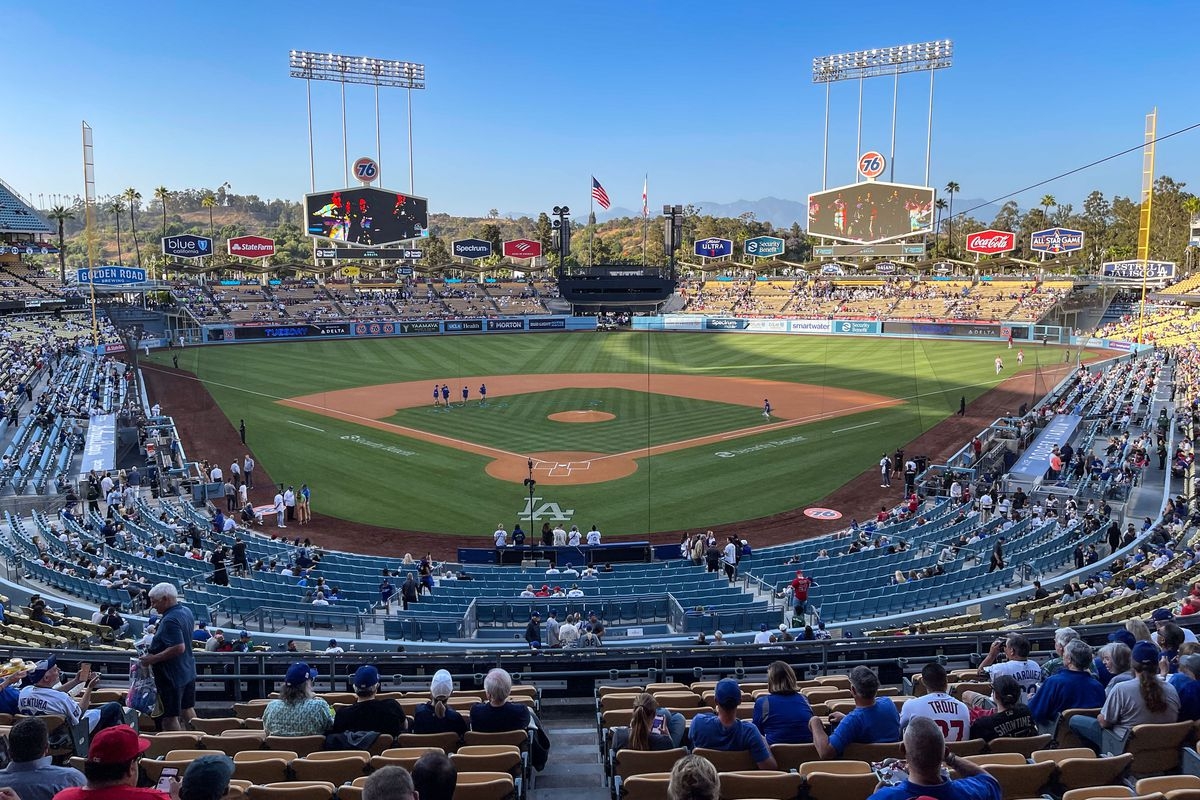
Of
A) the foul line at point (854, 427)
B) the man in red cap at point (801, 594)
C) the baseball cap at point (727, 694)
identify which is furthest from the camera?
the foul line at point (854, 427)

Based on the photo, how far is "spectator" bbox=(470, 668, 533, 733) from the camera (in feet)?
21.5

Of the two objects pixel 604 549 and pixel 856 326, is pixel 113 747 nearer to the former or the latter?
pixel 604 549

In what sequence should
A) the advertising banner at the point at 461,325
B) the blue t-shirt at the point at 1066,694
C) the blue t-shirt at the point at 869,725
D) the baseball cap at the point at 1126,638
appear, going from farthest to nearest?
the advertising banner at the point at 461,325, the baseball cap at the point at 1126,638, the blue t-shirt at the point at 1066,694, the blue t-shirt at the point at 869,725

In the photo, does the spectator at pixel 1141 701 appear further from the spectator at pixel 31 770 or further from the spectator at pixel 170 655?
the spectator at pixel 170 655

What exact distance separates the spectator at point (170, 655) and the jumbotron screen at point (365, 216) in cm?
7572

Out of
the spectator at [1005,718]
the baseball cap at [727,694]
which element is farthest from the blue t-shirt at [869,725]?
Result: the baseball cap at [727,694]

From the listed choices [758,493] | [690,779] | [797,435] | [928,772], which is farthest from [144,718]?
[797,435]

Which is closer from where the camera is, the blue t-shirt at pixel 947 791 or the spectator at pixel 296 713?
the blue t-shirt at pixel 947 791

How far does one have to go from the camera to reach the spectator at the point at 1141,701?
6.04 metres

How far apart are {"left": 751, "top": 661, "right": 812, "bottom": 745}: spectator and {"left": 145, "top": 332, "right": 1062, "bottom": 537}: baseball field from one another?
1761cm

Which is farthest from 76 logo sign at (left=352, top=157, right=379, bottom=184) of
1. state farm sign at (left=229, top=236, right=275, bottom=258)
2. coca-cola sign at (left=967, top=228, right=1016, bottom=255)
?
coca-cola sign at (left=967, top=228, right=1016, bottom=255)

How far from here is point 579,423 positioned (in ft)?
126

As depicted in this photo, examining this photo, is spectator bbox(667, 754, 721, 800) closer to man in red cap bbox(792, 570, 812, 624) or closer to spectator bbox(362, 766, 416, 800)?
spectator bbox(362, 766, 416, 800)

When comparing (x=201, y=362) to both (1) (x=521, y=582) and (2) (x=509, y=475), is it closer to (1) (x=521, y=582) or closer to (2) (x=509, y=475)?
(2) (x=509, y=475)
